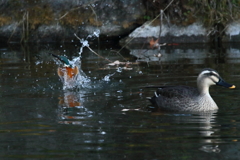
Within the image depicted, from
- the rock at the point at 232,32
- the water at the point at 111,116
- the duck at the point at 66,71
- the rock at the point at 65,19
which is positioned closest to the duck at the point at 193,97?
the water at the point at 111,116

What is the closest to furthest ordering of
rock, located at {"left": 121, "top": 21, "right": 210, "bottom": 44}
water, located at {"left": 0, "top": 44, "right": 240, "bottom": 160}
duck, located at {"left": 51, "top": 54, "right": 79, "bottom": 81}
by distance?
water, located at {"left": 0, "top": 44, "right": 240, "bottom": 160}, duck, located at {"left": 51, "top": 54, "right": 79, "bottom": 81}, rock, located at {"left": 121, "top": 21, "right": 210, "bottom": 44}

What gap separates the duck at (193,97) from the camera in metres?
6.68

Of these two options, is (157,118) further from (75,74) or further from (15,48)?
(15,48)

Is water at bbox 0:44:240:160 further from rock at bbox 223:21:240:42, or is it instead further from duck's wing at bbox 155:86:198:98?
rock at bbox 223:21:240:42

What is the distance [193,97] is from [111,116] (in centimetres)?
130

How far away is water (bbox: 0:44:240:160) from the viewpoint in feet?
16.0

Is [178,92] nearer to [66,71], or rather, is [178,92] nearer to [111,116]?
[111,116]

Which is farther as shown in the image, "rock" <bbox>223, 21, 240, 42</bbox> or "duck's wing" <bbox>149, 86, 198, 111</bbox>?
"rock" <bbox>223, 21, 240, 42</bbox>

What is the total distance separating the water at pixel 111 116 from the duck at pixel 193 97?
236 millimetres

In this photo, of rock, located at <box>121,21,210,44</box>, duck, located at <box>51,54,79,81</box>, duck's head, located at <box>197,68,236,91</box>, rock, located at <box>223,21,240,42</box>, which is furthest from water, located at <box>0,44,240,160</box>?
rock, located at <box>121,21,210,44</box>

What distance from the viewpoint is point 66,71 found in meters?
8.98

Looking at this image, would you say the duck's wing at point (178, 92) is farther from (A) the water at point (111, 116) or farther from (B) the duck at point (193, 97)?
(A) the water at point (111, 116)

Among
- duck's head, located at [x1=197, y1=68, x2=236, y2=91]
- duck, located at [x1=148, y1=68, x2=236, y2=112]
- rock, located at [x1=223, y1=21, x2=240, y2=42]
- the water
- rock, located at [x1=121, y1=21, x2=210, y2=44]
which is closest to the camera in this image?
the water

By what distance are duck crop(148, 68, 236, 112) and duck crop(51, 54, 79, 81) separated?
2.37 metres
